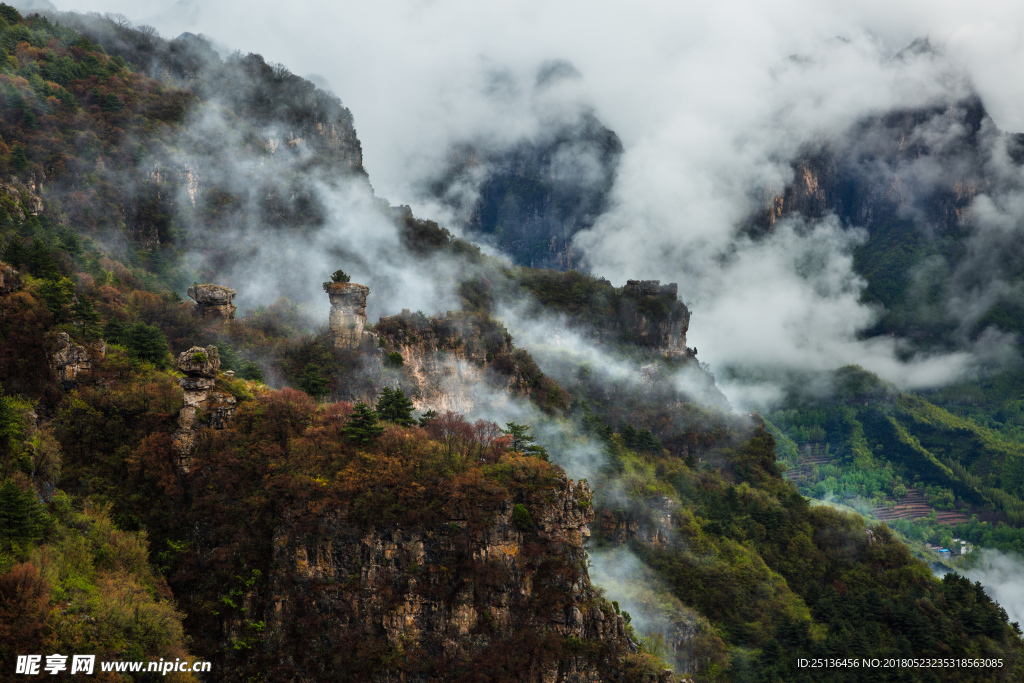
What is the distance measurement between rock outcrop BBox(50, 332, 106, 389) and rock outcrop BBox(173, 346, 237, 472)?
6.05 m

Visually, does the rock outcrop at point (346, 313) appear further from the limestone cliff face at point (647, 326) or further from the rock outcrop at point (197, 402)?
the limestone cliff face at point (647, 326)

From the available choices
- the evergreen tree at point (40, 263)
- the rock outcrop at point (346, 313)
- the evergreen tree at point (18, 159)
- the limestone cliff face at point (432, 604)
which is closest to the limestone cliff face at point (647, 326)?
the rock outcrop at point (346, 313)

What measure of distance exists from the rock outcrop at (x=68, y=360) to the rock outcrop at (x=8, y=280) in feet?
13.3

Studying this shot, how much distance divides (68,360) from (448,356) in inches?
1986

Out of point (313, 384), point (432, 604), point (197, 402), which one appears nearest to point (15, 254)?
point (197, 402)

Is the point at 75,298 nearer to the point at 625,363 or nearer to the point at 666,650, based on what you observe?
the point at 666,650

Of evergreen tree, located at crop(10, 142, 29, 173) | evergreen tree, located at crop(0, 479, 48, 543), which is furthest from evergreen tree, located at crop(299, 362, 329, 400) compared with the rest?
evergreen tree, located at crop(10, 142, 29, 173)

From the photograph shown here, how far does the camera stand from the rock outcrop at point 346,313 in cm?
7912

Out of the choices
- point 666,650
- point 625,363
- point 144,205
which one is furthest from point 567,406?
point 144,205

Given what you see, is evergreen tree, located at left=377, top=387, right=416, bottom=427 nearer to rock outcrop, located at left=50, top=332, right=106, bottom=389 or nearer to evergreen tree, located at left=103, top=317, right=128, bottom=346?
evergreen tree, located at left=103, top=317, right=128, bottom=346

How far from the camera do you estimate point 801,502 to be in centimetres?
10581

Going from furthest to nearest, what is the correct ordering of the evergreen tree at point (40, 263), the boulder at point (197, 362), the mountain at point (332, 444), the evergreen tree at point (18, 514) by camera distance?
the evergreen tree at point (40, 263), the boulder at point (197, 362), the mountain at point (332, 444), the evergreen tree at point (18, 514)

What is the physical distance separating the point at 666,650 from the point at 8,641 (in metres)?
60.7

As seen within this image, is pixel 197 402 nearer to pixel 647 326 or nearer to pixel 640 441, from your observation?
pixel 640 441
